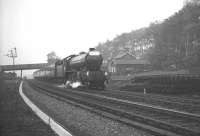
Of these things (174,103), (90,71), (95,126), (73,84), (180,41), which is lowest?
(95,126)

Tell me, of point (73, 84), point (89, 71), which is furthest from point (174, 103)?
point (73, 84)

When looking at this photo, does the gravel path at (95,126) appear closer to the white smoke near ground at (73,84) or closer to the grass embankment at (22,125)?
the grass embankment at (22,125)

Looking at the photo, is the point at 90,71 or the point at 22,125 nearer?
the point at 22,125

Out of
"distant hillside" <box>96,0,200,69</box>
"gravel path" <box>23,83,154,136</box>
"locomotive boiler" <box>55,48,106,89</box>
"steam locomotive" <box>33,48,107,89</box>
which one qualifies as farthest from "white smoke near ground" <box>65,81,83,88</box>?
"distant hillside" <box>96,0,200,69</box>

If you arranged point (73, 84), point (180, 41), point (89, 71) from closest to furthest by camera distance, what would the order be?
point (89, 71) → point (73, 84) → point (180, 41)

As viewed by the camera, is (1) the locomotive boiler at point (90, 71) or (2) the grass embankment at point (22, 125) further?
(1) the locomotive boiler at point (90, 71)

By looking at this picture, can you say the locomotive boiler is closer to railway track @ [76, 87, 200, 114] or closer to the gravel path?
railway track @ [76, 87, 200, 114]

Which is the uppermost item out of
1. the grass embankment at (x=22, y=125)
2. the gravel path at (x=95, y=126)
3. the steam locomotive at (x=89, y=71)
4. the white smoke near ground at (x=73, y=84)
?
the steam locomotive at (x=89, y=71)

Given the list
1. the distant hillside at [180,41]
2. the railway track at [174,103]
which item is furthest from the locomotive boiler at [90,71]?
the distant hillside at [180,41]

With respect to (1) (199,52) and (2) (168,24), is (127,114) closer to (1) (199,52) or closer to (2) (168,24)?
(1) (199,52)

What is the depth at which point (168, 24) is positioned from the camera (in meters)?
51.9

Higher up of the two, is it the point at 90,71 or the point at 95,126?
the point at 90,71

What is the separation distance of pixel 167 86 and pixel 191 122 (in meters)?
14.1

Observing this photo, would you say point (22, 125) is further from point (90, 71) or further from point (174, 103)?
point (90, 71)
